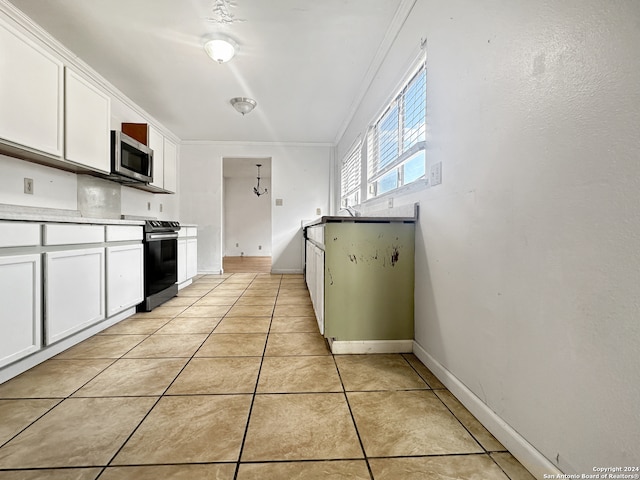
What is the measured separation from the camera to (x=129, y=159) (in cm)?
316

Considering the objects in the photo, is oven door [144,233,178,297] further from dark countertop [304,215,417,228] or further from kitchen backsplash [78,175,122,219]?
dark countertop [304,215,417,228]

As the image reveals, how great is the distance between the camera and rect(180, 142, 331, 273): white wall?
540 centimetres

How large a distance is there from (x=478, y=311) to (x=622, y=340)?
56cm

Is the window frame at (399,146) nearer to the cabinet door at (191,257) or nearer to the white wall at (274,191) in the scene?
the white wall at (274,191)

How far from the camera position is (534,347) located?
97 centimetres

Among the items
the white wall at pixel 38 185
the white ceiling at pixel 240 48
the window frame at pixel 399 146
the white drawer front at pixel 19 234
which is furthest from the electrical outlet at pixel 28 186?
the window frame at pixel 399 146

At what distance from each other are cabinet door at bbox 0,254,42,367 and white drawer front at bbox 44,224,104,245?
153mm

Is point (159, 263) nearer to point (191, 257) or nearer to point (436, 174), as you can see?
point (191, 257)

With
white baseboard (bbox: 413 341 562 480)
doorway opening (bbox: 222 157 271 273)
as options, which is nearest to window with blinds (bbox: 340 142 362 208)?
white baseboard (bbox: 413 341 562 480)

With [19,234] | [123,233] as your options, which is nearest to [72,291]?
[19,234]

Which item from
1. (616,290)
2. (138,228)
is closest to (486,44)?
(616,290)

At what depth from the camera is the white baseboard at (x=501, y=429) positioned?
0.93 meters

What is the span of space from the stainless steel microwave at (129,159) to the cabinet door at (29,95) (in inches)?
25.1

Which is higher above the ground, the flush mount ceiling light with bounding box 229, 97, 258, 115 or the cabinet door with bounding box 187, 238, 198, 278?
the flush mount ceiling light with bounding box 229, 97, 258, 115
